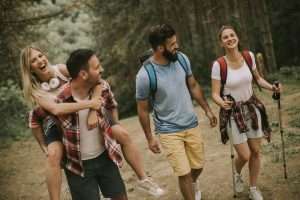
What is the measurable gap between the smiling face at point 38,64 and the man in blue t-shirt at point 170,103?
3.66 ft

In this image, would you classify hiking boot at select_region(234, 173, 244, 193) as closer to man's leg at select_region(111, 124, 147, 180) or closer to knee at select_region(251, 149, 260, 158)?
knee at select_region(251, 149, 260, 158)

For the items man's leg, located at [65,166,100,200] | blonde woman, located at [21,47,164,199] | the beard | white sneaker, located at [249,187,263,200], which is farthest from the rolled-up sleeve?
white sneaker, located at [249,187,263,200]

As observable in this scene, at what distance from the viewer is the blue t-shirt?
5270mm

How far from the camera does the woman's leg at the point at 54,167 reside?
435 cm

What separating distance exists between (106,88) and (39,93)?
0.66 meters

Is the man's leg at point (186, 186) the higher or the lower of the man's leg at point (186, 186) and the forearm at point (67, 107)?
the lower

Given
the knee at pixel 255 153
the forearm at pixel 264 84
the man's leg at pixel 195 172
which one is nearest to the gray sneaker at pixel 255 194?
the knee at pixel 255 153

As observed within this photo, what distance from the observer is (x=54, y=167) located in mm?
4367

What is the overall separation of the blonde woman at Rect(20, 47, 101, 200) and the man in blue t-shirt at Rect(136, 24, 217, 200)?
1041mm

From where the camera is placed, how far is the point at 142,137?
12.8 metres

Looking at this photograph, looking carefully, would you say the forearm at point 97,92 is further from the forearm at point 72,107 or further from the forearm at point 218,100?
the forearm at point 218,100

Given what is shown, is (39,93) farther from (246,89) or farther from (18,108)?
(18,108)

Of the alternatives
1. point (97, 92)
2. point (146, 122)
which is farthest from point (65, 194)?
point (97, 92)

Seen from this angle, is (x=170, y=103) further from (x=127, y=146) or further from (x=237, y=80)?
(x=127, y=146)
